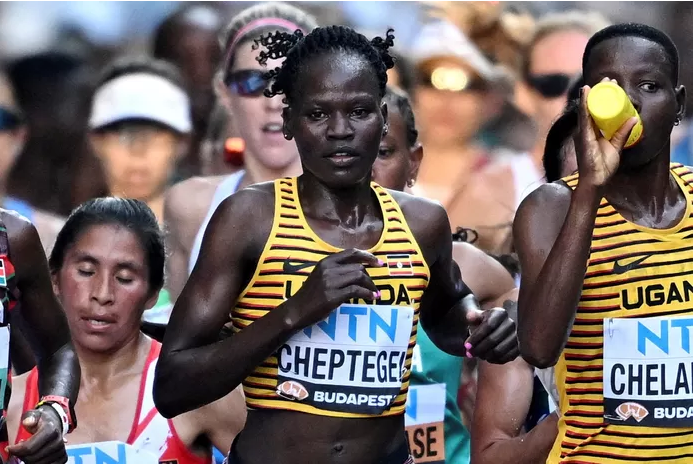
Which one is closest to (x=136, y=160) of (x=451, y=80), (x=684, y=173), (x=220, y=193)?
(x=220, y=193)

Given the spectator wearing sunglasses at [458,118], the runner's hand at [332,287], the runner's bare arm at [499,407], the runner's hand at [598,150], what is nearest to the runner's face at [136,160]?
the spectator wearing sunglasses at [458,118]

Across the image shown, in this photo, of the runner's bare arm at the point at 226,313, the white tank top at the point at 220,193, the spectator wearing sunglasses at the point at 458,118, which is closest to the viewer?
the runner's bare arm at the point at 226,313

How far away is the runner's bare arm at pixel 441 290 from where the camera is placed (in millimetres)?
3977

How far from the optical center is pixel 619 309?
3711 millimetres

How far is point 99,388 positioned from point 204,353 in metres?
1.36

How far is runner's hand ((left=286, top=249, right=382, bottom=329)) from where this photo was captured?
140 inches

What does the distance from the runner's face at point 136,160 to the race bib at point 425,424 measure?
6.74ft

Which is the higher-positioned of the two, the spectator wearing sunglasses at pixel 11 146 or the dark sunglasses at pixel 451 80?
the dark sunglasses at pixel 451 80

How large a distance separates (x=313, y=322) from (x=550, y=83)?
391cm

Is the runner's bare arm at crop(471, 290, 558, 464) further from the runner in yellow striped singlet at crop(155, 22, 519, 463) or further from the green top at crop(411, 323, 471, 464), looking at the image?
the runner in yellow striped singlet at crop(155, 22, 519, 463)

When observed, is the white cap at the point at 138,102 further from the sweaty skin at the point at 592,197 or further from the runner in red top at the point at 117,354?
the sweaty skin at the point at 592,197

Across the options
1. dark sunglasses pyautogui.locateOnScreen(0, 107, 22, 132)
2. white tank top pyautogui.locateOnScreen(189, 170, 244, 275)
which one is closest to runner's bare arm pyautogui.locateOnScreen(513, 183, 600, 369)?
white tank top pyautogui.locateOnScreen(189, 170, 244, 275)

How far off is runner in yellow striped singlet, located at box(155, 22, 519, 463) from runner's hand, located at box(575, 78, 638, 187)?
0.48 m

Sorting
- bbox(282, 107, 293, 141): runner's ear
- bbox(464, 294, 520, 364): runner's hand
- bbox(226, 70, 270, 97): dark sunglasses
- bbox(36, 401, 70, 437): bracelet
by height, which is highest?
bbox(226, 70, 270, 97): dark sunglasses
